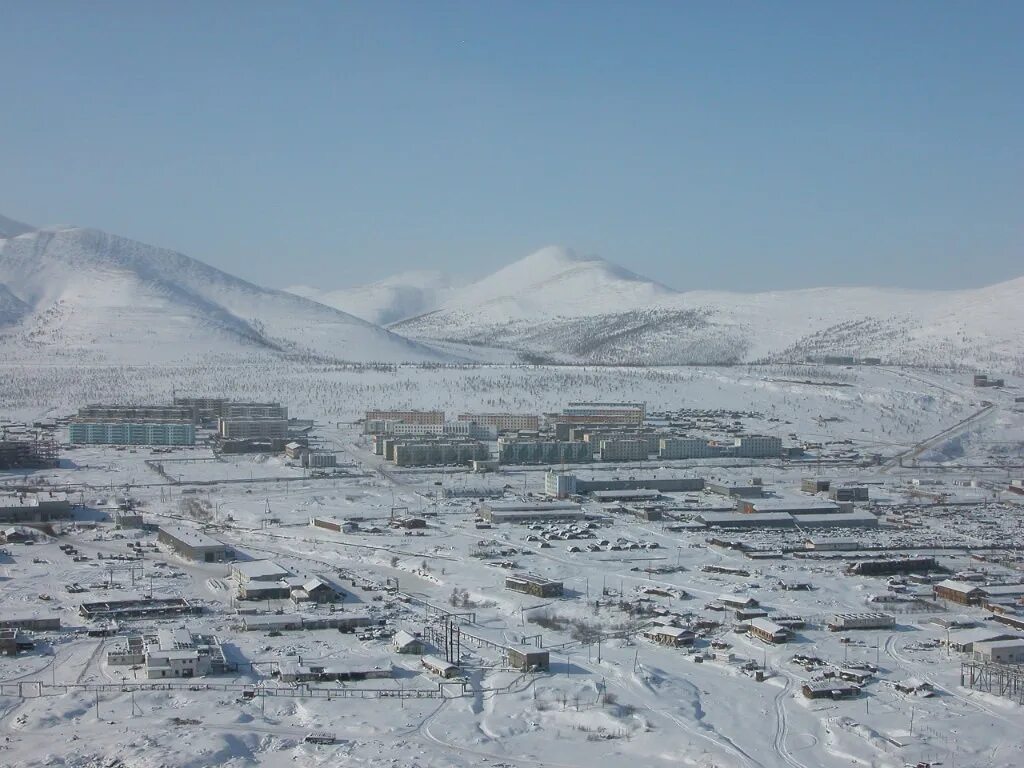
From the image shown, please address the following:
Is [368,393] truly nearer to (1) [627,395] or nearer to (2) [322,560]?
(1) [627,395]

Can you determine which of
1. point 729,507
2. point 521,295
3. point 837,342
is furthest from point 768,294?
point 729,507

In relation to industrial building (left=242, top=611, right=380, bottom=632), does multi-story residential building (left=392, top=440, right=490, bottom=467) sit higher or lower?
higher

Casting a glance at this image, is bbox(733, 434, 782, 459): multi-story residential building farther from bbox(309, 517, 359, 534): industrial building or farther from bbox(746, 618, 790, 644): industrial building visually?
bbox(746, 618, 790, 644): industrial building

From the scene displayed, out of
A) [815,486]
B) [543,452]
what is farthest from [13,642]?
[543,452]

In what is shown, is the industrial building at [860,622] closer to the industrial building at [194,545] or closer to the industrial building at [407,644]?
the industrial building at [407,644]

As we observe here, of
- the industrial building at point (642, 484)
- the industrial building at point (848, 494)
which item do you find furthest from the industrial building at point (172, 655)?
the industrial building at point (848, 494)

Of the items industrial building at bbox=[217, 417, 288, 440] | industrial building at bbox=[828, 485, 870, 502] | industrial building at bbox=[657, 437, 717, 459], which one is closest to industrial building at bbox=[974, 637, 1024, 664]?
industrial building at bbox=[828, 485, 870, 502]

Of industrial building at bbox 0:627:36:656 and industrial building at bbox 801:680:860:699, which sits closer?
industrial building at bbox 801:680:860:699

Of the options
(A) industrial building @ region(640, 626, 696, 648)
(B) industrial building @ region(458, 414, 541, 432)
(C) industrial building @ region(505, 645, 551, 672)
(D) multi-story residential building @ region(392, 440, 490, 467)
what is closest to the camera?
(C) industrial building @ region(505, 645, 551, 672)
